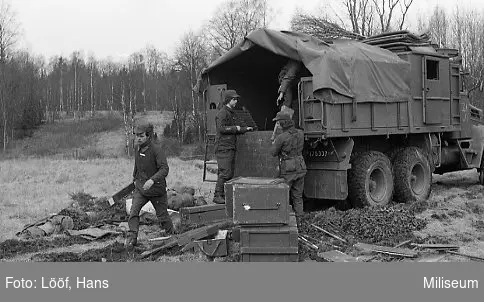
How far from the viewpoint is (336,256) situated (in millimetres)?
7051

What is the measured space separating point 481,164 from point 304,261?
869 centimetres

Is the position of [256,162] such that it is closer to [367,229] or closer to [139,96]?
[367,229]

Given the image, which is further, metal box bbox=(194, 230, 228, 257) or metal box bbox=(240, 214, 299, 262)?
metal box bbox=(194, 230, 228, 257)

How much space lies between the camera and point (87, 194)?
42.3 ft

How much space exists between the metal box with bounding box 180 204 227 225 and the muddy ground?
0.17 m

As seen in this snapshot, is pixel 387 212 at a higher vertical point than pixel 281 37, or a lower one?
lower

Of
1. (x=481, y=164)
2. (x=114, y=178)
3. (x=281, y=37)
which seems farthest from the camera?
(x=114, y=178)

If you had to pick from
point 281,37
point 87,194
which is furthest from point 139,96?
point 281,37

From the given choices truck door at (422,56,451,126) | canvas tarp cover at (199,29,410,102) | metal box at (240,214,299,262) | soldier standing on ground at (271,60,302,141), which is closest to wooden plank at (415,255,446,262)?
metal box at (240,214,299,262)

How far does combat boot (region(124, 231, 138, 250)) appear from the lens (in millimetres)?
7723

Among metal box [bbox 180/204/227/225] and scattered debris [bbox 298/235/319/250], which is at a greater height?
metal box [bbox 180/204/227/225]

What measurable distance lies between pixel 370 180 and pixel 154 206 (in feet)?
13.8

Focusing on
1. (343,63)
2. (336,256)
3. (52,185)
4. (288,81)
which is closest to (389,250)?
(336,256)

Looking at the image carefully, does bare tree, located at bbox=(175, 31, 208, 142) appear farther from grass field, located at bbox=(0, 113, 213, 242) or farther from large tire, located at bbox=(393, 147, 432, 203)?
→ large tire, located at bbox=(393, 147, 432, 203)
